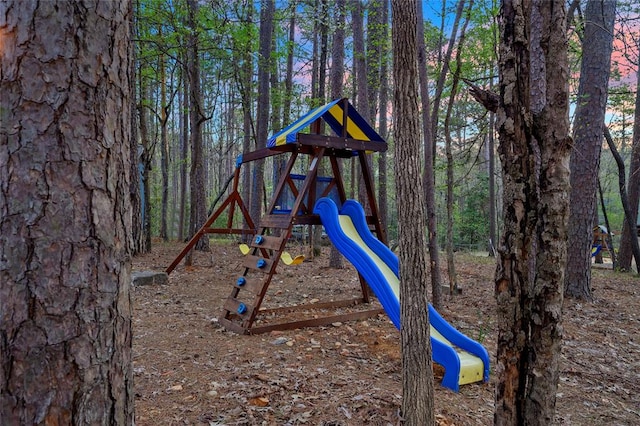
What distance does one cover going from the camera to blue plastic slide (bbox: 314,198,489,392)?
3289mm

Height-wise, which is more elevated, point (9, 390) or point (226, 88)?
point (226, 88)

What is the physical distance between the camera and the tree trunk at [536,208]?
1.76 m

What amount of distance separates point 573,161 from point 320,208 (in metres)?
4.49

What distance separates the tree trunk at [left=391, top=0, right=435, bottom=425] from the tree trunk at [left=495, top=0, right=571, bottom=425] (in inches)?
22.9

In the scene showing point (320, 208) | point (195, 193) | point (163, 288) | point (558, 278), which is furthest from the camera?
point (195, 193)

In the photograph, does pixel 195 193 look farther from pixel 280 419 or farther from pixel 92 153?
pixel 92 153

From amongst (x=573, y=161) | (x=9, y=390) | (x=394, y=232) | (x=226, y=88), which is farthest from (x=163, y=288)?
(x=226, y=88)

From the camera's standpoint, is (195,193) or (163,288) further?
(195,193)

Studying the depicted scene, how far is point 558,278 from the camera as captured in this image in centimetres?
177

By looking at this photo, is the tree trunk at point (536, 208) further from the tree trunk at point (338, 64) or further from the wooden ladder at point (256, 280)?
the tree trunk at point (338, 64)

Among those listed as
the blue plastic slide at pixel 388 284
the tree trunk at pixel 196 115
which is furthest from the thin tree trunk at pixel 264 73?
the blue plastic slide at pixel 388 284

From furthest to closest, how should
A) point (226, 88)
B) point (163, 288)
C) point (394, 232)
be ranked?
point (226, 88) < point (394, 232) < point (163, 288)

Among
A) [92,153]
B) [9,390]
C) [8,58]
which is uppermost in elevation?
[8,58]

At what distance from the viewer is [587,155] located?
6.36 meters
